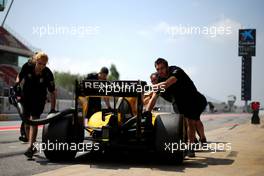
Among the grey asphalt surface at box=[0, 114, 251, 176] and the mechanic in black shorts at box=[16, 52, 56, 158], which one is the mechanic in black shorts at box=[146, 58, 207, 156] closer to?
the grey asphalt surface at box=[0, 114, 251, 176]

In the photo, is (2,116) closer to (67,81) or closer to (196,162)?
(196,162)

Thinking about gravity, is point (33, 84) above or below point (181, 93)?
above

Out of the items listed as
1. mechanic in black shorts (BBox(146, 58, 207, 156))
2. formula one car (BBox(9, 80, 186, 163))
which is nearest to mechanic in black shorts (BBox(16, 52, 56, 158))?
formula one car (BBox(9, 80, 186, 163))

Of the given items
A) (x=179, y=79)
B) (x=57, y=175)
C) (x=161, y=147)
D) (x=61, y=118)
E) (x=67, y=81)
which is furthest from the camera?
(x=67, y=81)

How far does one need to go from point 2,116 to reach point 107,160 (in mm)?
18361

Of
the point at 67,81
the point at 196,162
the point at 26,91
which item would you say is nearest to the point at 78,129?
the point at 26,91

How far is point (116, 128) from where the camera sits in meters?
6.10

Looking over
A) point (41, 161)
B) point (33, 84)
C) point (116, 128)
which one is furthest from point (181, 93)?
point (41, 161)

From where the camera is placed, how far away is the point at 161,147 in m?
5.85

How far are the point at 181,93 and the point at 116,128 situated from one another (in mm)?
1571

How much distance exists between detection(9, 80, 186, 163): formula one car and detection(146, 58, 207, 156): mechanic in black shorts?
360mm

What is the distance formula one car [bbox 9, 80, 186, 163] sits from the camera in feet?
19.3

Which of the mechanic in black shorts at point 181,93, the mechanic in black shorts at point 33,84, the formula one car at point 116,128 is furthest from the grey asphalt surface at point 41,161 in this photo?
the mechanic in black shorts at point 181,93

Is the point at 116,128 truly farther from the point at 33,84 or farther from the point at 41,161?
the point at 33,84
